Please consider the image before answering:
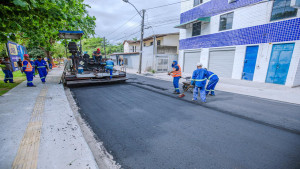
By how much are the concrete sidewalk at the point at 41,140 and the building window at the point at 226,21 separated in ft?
46.3

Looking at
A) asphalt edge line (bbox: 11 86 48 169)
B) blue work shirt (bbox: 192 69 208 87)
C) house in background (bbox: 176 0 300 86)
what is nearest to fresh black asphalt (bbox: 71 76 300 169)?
asphalt edge line (bbox: 11 86 48 169)

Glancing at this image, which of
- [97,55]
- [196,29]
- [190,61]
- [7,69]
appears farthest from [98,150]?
[196,29]

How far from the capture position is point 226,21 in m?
12.4

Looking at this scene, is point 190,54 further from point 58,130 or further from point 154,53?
point 58,130

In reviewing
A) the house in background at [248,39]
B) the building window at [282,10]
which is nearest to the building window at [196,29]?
the house in background at [248,39]

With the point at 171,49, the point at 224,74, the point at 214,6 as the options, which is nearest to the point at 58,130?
the point at 224,74

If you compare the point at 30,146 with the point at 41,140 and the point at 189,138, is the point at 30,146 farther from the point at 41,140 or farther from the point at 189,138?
the point at 189,138

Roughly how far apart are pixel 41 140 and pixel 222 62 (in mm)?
14087

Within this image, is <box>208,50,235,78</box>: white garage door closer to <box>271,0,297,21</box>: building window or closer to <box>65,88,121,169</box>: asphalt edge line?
<box>271,0,297,21</box>: building window

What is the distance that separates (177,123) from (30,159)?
302 centimetres

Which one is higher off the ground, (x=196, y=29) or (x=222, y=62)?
(x=196, y=29)

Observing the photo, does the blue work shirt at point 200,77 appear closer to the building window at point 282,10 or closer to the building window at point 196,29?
the building window at point 282,10

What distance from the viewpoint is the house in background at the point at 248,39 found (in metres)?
8.74

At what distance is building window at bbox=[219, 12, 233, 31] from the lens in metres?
12.1
